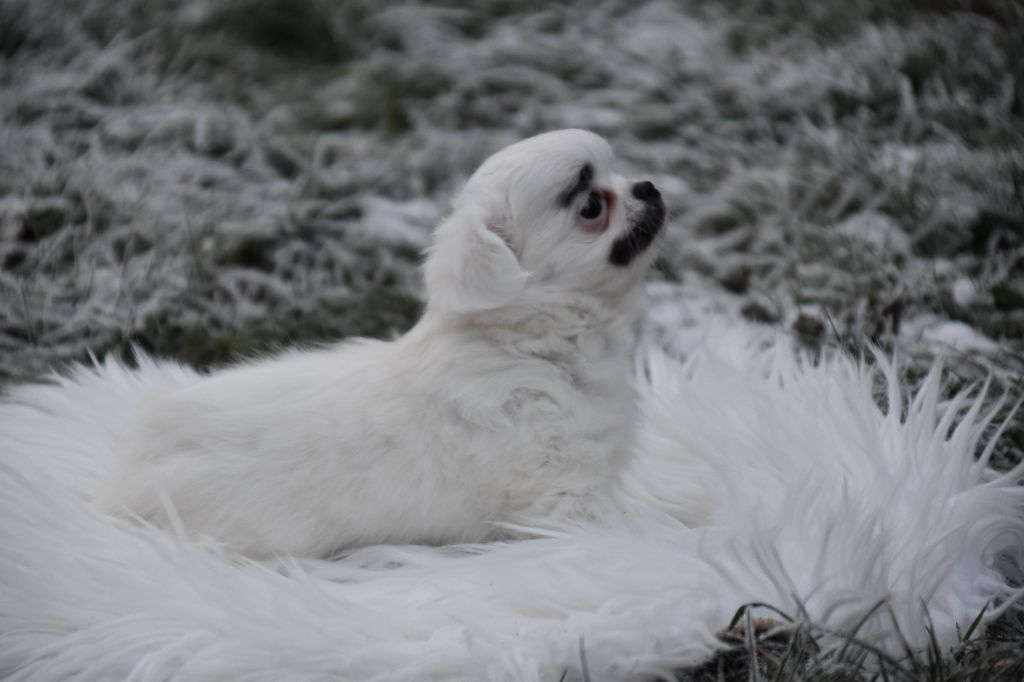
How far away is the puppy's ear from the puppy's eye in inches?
7.8

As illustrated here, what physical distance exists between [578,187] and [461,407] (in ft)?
1.84

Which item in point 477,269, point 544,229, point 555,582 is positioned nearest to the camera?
point 555,582

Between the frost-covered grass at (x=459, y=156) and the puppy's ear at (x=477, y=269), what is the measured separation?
1.33 m

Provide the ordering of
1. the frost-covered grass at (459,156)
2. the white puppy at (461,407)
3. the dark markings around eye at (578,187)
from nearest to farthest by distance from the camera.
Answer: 1. the white puppy at (461,407)
2. the dark markings around eye at (578,187)
3. the frost-covered grass at (459,156)

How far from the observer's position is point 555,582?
233cm

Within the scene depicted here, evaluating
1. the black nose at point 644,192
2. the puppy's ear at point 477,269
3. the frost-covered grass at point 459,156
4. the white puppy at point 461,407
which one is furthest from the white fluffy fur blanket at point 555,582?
the frost-covered grass at point 459,156

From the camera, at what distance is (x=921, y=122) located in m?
5.14

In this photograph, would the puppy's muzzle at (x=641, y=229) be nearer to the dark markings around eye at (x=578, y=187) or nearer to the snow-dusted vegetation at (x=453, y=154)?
the dark markings around eye at (x=578, y=187)

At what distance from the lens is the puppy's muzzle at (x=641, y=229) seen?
274 cm

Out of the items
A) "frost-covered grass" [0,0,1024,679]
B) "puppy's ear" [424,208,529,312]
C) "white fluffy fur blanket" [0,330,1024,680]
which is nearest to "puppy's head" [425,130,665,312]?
"puppy's ear" [424,208,529,312]

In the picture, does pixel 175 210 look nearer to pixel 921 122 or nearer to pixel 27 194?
pixel 27 194

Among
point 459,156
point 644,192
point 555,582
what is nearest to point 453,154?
point 459,156

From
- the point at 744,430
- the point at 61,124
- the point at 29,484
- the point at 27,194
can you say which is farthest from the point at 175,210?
the point at 744,430

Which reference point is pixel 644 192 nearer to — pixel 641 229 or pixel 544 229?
pixel 641 229
